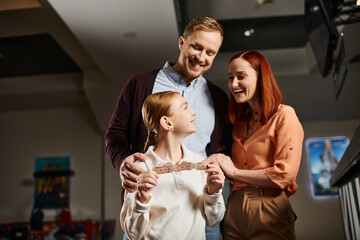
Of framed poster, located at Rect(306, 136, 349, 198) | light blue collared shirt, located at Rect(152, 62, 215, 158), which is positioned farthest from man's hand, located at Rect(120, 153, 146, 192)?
framed poster, located at Rect(306, 136, 349, 198)

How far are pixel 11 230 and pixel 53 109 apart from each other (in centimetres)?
345

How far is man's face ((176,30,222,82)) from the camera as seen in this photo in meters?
1.72

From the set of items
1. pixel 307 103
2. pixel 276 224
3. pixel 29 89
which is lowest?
pixel 276 224

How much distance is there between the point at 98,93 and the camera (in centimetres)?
712

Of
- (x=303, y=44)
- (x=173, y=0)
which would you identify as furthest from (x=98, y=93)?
(x=303, y=44)

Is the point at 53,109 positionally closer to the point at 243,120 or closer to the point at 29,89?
the point at 29,89

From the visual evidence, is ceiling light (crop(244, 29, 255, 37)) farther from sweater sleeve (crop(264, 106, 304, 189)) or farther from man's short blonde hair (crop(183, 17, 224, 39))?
sweater sleeve (crop(264, 106, 304, 189))

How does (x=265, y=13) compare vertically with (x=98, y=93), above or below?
above

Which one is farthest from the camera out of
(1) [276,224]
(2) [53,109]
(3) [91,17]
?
(2) [53,109]

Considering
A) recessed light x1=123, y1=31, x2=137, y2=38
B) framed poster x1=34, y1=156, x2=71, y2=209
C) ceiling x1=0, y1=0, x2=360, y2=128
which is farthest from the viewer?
framed poster x1=34, y1=156, x2=71, y2=209

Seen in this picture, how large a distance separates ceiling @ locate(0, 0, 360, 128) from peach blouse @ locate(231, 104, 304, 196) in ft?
9.88

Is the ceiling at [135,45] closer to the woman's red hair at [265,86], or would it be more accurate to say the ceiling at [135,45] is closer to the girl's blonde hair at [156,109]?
the woman's red hair at [265,86]

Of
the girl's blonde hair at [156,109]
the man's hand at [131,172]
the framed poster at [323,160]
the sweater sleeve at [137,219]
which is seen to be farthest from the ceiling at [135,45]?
the sweater sleeve at [137,219]

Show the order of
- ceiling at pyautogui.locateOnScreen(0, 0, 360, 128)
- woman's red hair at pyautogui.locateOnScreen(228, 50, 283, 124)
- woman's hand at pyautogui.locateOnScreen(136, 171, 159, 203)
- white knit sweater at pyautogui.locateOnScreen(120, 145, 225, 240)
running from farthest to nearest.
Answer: ceiling at pyautogui.locateOnScreen(0, 0, 360, 128), woman's red hair at pyautogui.locateOnScreen(228, 50, 283, 124), white knit sweater at pyautogui.locateOnScreen(120, 145, 225, 240), woman's hand at pyautogui.locateOnScreen(136, 171, 159, 203)
